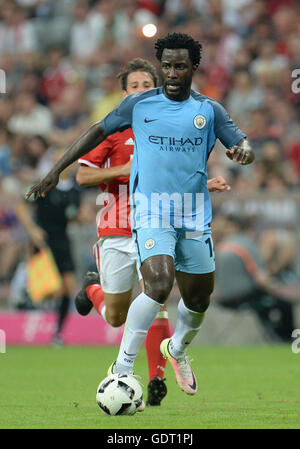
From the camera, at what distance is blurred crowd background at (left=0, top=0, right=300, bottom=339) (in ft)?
45.7

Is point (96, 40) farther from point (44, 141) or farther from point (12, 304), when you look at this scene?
point (12, 304)

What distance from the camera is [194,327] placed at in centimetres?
716

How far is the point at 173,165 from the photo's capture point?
6.70 meters

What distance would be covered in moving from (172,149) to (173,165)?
111 mm

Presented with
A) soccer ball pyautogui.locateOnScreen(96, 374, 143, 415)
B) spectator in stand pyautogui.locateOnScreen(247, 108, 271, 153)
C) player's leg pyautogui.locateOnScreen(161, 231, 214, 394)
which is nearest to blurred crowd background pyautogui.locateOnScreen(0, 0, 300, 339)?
spectator in stand pyautogui.locateOnScreen(247, 108, 271, 153)

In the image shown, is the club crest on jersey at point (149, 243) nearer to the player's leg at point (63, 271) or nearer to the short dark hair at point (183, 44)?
the short dark hair at point (183, 44)

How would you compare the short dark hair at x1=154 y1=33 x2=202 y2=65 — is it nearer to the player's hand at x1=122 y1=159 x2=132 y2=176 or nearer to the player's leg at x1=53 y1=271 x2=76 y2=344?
the player's hand at x1=122 y1=159 x2=132 y2=176

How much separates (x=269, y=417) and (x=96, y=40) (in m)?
14.1

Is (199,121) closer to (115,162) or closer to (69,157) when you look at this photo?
(69,157)

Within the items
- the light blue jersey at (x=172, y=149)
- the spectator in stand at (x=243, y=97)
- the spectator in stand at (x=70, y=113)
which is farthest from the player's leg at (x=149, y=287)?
the spectator in stand at (x=70, y=113)

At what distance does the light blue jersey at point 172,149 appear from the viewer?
6.70 metres

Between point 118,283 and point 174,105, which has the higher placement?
point 174,105

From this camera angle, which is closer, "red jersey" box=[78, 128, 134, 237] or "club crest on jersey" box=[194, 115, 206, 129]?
"club crest on jersey" box=[194, 115, 206, 129]
